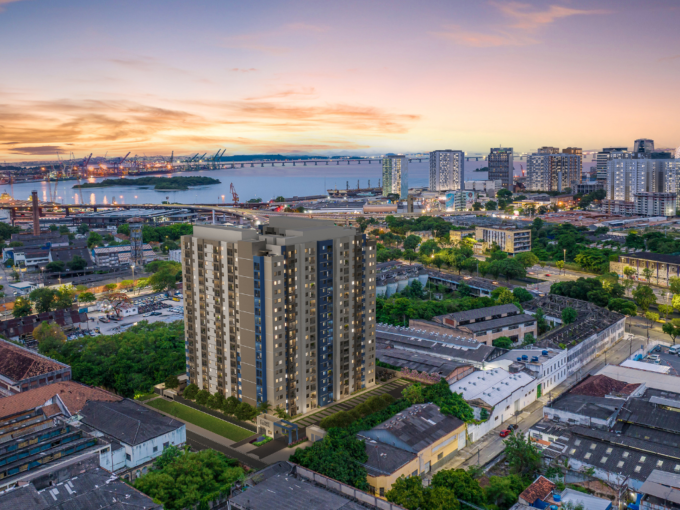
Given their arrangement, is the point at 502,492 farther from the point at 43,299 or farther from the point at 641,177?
the point at 641,177

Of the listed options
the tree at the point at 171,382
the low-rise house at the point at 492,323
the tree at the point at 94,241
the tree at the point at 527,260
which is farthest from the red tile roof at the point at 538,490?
the tree at the point at 94,241

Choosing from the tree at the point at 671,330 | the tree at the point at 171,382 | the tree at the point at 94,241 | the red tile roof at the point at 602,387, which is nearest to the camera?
the red tile roof at the point at 602,387

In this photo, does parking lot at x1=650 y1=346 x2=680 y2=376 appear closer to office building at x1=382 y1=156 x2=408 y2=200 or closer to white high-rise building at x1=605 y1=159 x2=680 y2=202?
white high-rise building at x1=605 y1=159 x2=680 y2=202

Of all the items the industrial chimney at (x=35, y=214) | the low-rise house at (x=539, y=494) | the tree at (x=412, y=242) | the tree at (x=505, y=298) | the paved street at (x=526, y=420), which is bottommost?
the paved street at (x=526, y=420)

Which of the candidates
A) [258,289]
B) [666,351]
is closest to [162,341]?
[258,289]

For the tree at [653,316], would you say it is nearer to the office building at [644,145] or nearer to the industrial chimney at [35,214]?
the industrial chimney at [35,214]

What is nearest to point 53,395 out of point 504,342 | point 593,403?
point 593,403

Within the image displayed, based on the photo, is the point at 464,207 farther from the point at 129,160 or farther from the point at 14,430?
the point at 129,160
